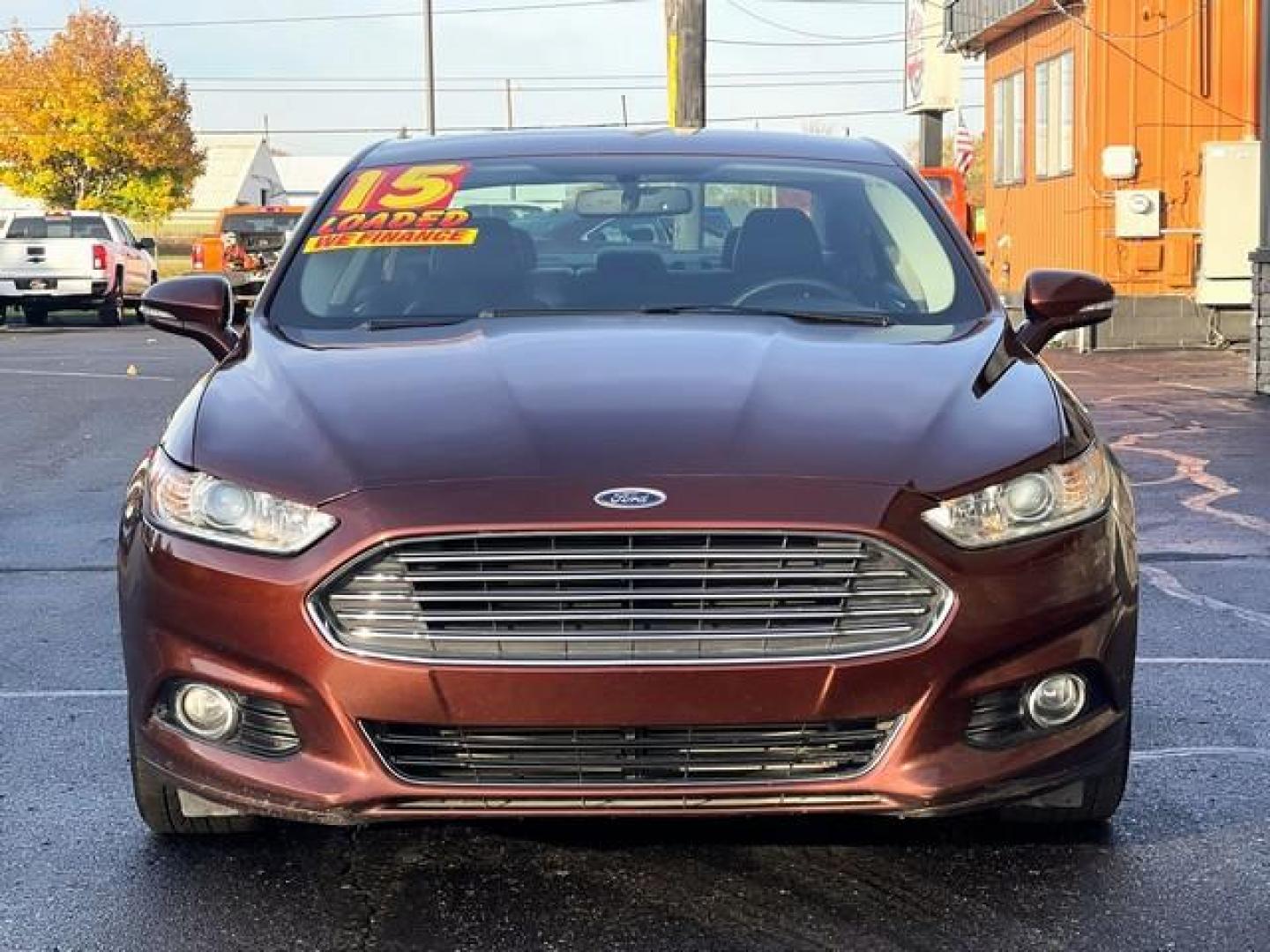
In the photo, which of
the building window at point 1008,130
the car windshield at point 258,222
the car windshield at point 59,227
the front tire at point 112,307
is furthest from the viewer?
the car windshield at point 258,222

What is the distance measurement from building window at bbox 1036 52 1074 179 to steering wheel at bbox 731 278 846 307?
1609cm

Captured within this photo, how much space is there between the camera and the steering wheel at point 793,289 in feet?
16.4

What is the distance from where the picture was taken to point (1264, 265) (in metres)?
14.1

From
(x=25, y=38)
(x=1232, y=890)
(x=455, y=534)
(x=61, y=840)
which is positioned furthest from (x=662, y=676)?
(x=25, y=38)

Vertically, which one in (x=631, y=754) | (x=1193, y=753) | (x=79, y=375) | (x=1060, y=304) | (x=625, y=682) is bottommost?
(x=79, y=375)

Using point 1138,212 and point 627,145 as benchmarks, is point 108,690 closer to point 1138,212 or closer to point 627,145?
point 627,145

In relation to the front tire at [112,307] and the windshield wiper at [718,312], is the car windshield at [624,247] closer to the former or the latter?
the windshield wiper at [718,312]

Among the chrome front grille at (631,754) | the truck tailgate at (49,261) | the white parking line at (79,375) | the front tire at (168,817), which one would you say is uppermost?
the truck tailgate at (49,261)

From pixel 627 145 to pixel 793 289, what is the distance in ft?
3.11

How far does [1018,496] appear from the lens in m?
3.75

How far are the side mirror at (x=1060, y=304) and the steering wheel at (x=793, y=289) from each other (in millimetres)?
474

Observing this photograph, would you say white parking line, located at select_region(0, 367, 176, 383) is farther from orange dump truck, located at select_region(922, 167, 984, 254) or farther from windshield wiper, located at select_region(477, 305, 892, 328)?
windshield wiper, located at select_region(477, 305, 892, 328)

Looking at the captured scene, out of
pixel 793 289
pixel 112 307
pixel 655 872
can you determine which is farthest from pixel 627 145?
pixel 112 307

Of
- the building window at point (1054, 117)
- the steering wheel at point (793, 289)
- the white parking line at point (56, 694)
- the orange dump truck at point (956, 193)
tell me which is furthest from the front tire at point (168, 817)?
the orange dump truck at point (956, 193)
